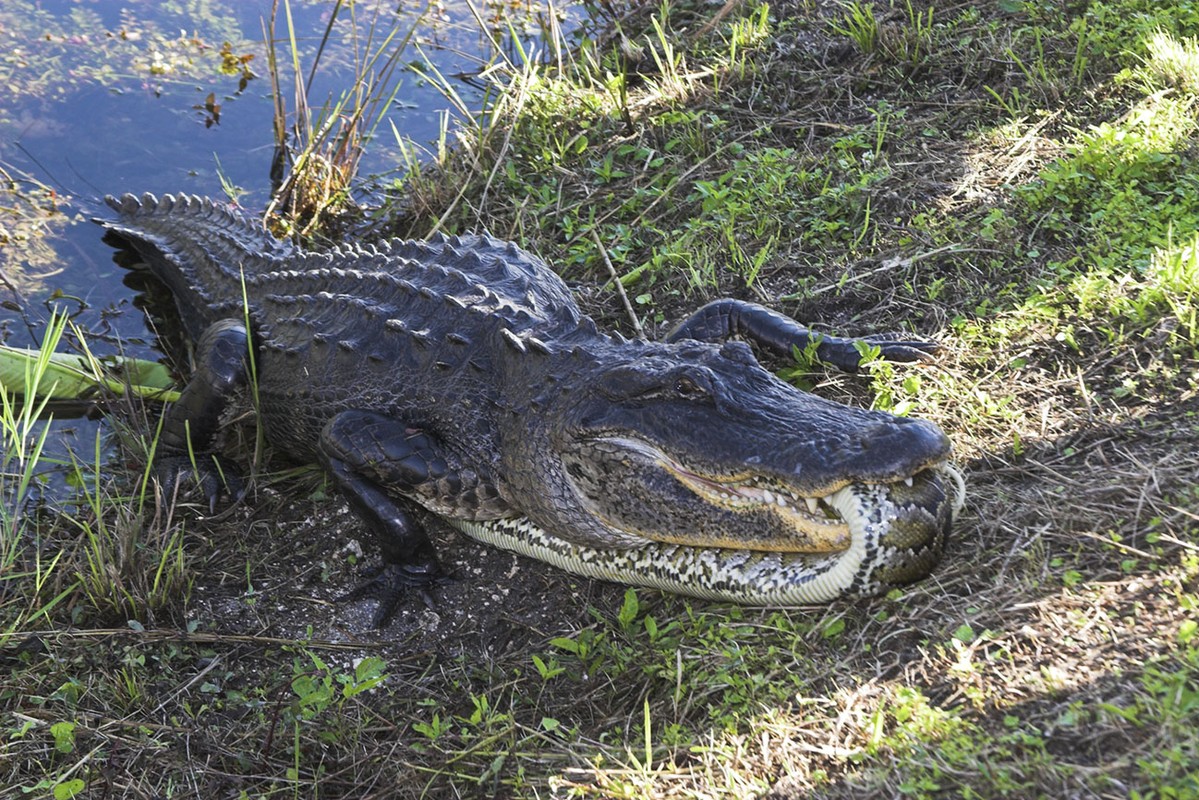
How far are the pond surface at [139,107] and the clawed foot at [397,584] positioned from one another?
246 cm

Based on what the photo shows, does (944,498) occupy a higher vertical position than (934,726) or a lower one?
higher

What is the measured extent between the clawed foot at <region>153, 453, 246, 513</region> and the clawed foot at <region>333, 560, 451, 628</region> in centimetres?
86

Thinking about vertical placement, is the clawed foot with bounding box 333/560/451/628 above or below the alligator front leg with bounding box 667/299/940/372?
below

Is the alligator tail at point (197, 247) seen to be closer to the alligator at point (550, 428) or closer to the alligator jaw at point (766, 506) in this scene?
the alligator at point (550, 428)

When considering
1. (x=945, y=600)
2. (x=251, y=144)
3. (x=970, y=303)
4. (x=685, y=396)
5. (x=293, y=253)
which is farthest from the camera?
(x=251, y=144)

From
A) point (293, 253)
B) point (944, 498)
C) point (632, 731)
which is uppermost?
point (944, 498)

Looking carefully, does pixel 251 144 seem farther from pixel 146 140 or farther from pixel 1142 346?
pixel 1142 346

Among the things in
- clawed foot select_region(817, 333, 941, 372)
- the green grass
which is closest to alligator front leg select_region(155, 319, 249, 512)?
the green grass

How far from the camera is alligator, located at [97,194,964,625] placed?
2.98m

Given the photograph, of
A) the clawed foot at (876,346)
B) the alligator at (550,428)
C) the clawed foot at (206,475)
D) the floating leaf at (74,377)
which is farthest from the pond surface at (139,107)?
the clawed foot at (876,346)

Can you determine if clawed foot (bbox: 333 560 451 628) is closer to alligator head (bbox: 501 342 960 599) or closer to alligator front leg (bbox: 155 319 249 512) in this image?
alligator head (bbox: 501 342 960 599)

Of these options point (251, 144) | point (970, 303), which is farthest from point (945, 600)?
point (251, 144)

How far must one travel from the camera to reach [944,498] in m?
2.93

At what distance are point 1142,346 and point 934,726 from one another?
1.71 meters
